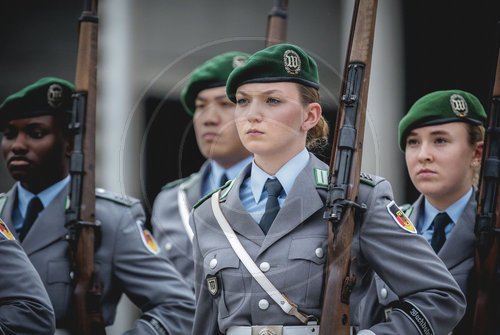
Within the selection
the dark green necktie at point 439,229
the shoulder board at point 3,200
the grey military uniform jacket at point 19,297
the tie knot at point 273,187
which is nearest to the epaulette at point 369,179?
the tie knot at point 273,187

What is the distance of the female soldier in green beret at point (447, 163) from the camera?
4.49 meters

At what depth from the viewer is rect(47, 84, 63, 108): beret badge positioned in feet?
16.8

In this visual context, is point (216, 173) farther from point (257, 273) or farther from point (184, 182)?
point (257, 273)

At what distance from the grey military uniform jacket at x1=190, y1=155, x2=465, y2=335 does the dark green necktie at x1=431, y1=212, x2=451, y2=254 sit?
0.89m

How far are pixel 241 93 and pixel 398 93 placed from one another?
9.72 feet

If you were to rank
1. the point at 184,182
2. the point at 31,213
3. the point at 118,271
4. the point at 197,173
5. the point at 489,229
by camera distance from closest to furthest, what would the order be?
the point at 489,229
the point at 118,271
the point at 31,213
the point at 197,173
the point at 184,182

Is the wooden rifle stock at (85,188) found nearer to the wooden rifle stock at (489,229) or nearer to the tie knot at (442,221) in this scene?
the tie knot at (442,221)

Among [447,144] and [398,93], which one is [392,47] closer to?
[398,93]

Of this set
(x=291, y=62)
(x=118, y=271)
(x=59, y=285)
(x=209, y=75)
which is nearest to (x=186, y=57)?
(x=209, y=75)

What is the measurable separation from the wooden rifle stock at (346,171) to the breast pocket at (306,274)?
0.05 m

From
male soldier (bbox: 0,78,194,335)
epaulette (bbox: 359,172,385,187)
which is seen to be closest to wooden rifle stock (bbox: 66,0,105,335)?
male soldier (bbox: 0,78,194,335)

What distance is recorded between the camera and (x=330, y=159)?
12.4ft

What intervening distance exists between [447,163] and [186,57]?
2.09 metres

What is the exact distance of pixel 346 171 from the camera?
3672 mm
